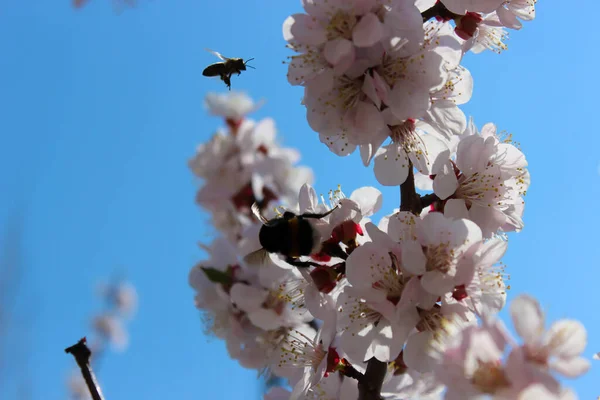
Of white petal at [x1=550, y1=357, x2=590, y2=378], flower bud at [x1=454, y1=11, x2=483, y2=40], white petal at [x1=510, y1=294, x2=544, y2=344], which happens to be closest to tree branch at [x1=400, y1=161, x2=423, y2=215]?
flower bud at [x1=454, y1=11, x2=483, y2=40]

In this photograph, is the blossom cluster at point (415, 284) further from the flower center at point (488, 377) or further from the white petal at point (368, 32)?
the white petal at point (368, 32)

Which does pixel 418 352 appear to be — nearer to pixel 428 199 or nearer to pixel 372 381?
pixel 372 381

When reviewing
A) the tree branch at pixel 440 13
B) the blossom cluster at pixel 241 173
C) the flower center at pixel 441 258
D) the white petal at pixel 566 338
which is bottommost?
the white petal at pixel 566 338

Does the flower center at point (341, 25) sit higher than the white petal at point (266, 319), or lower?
higher

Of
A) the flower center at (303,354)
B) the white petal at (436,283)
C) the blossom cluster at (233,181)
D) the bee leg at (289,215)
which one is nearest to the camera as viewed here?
the white petal at (436,283)

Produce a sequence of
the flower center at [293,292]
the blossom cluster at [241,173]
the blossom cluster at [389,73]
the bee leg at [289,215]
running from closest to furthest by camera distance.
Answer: the blossom cluster at [389,73], the bee leg at [289,215], the flower center at [293,292], the blossom cluster at [241,173]

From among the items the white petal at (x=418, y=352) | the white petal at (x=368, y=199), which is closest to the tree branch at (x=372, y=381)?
the white petal at (x=418, y=352)

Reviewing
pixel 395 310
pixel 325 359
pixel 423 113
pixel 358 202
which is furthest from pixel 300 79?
pixel 325 359

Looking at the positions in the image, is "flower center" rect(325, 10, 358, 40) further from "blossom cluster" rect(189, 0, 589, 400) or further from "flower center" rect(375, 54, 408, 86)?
"flower center" rect(375, 54, 408, 86)
